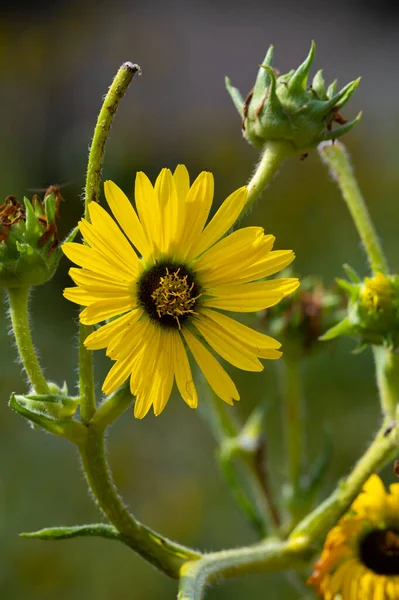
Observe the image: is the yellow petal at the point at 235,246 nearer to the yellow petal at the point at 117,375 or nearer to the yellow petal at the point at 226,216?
the yellow petal at the point at 226,216

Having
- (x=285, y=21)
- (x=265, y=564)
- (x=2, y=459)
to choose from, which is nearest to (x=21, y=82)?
(x=285, y=21)

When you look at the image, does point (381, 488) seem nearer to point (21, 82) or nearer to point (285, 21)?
point (21, 82)

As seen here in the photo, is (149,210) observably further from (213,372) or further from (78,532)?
(78,532)

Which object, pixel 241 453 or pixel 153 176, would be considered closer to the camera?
pixel 241 453

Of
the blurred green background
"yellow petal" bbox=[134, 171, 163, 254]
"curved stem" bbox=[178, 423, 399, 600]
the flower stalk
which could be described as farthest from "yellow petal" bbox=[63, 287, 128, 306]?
the blurred green background

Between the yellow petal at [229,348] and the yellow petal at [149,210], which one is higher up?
the yellow petal at [149,210]

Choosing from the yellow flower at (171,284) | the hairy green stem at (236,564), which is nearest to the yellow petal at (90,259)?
the yellow flower at (171,284)

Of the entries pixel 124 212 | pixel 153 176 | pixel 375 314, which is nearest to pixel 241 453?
pixel 375 314
